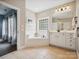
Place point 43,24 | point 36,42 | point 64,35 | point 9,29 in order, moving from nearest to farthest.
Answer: point 64,35, point 36,42, point 43,24, point 9,29

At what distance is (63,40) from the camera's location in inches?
162

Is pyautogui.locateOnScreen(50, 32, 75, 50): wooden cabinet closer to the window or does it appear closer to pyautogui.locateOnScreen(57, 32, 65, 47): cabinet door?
pyautogui.locateOnScreen(57, 32, 65, 47): cabinet door

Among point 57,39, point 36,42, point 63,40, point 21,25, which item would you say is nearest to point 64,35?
point 63,40

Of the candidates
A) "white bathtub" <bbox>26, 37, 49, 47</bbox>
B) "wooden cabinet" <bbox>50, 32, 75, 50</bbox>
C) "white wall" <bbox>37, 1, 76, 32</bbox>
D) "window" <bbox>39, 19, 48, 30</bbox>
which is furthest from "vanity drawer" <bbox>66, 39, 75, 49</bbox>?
"window" <bbox>39, 19, 48, 30</bbox>

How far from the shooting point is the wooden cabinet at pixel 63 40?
3752mm

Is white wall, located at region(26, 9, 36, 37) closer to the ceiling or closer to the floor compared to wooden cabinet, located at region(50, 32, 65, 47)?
→ closer to the ceiling

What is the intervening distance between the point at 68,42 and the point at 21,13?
2.85 metres

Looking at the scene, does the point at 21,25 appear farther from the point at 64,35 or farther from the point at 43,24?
the point at 43,24

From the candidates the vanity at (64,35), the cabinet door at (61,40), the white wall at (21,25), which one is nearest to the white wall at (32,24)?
the vanity at (64,35)

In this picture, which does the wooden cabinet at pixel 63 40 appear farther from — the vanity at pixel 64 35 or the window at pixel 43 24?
the window at pixel 43 24

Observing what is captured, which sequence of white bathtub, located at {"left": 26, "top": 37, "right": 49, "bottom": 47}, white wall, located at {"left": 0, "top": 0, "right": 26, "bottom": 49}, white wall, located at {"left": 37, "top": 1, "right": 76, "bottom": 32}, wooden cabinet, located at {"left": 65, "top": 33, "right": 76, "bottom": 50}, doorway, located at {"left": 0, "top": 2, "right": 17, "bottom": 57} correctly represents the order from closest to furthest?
wooden cabinet, located at {"left": 65, "top": 33, "right": 76, "bottom": 50} → white wall, located at {"left": 0, "top": 0, "right": 26, "bottom": 49} → white wall, located at {"left": 37, "top": 1, "right": 76, "bottom": 32} → white bathtub, located at {"left": 26, "top": 37, "right": 49, "bottom": 47} → doorway, located at {"left": 0, "top": 2, "right": 17, "bottom": 57}

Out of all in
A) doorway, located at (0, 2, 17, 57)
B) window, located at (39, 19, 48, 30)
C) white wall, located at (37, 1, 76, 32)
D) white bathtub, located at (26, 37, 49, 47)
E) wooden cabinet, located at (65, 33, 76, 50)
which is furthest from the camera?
window, located at (39, 19, 48, 30)

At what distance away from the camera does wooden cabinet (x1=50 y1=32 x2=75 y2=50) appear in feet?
12.3

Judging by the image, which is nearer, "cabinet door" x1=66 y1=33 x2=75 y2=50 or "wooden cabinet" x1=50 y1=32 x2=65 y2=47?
"cabinet door" x1=66 y1=33 x2=75 y2=50
